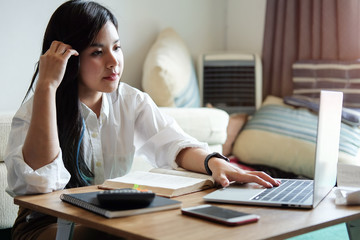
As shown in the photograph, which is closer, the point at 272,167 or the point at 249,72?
the point at 272,167

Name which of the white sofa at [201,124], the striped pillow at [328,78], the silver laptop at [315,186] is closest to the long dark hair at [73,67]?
the silver laptop at [315,186]

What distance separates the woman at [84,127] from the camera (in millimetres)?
1151

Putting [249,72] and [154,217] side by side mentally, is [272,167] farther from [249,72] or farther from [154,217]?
[154,217]

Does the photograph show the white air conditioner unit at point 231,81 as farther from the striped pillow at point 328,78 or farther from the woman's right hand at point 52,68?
the woman's right hand at point 52,68

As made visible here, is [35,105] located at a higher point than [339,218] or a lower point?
higher

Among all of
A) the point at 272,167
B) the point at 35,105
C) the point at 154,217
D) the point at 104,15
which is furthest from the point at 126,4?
the point at 154,217

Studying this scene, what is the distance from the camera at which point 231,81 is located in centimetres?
321

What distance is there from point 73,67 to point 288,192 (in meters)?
0.67

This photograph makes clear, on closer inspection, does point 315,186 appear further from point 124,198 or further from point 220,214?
point 124,198

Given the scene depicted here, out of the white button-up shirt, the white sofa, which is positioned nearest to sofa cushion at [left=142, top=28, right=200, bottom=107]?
the white sofa

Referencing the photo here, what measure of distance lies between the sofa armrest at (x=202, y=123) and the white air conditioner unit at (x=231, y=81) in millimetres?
739

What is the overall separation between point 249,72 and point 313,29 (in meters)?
0.45

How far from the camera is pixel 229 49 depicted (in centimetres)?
355

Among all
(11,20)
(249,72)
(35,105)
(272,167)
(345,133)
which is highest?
(11,20)
